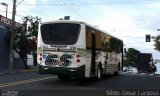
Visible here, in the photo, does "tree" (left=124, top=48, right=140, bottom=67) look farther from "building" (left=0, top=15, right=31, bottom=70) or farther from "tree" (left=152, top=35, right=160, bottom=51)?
"building" (left=0, top=15, right=31, bottom=70)

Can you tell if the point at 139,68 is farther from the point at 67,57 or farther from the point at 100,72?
the point at 67,57

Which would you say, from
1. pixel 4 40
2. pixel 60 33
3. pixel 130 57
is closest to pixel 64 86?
pixel 60 33

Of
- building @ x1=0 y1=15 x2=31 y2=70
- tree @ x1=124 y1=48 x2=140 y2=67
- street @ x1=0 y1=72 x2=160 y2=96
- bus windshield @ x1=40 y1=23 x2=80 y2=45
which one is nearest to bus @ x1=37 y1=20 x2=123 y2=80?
bus windshield @ x1=40 y1=23 x2=80 y2=45

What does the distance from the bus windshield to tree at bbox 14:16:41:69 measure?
3143cm

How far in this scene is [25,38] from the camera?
2148 inches

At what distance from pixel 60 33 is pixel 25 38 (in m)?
32.6

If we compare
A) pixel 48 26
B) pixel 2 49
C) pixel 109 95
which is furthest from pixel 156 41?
pixel 109 95

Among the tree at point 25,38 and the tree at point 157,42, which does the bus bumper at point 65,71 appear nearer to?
the tree at point 25,38

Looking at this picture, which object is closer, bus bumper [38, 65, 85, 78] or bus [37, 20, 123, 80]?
bus bumper [38, 65, 85, 78]

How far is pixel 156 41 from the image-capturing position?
72.9 m

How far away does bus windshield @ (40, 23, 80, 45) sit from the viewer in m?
22.3

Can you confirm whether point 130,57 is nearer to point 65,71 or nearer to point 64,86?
point 65,71

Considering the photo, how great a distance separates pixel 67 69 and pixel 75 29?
212cm

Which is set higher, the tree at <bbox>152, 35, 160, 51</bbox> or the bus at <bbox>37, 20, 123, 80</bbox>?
the tree at <bbox>152, 35, 160, 51</bbox>
